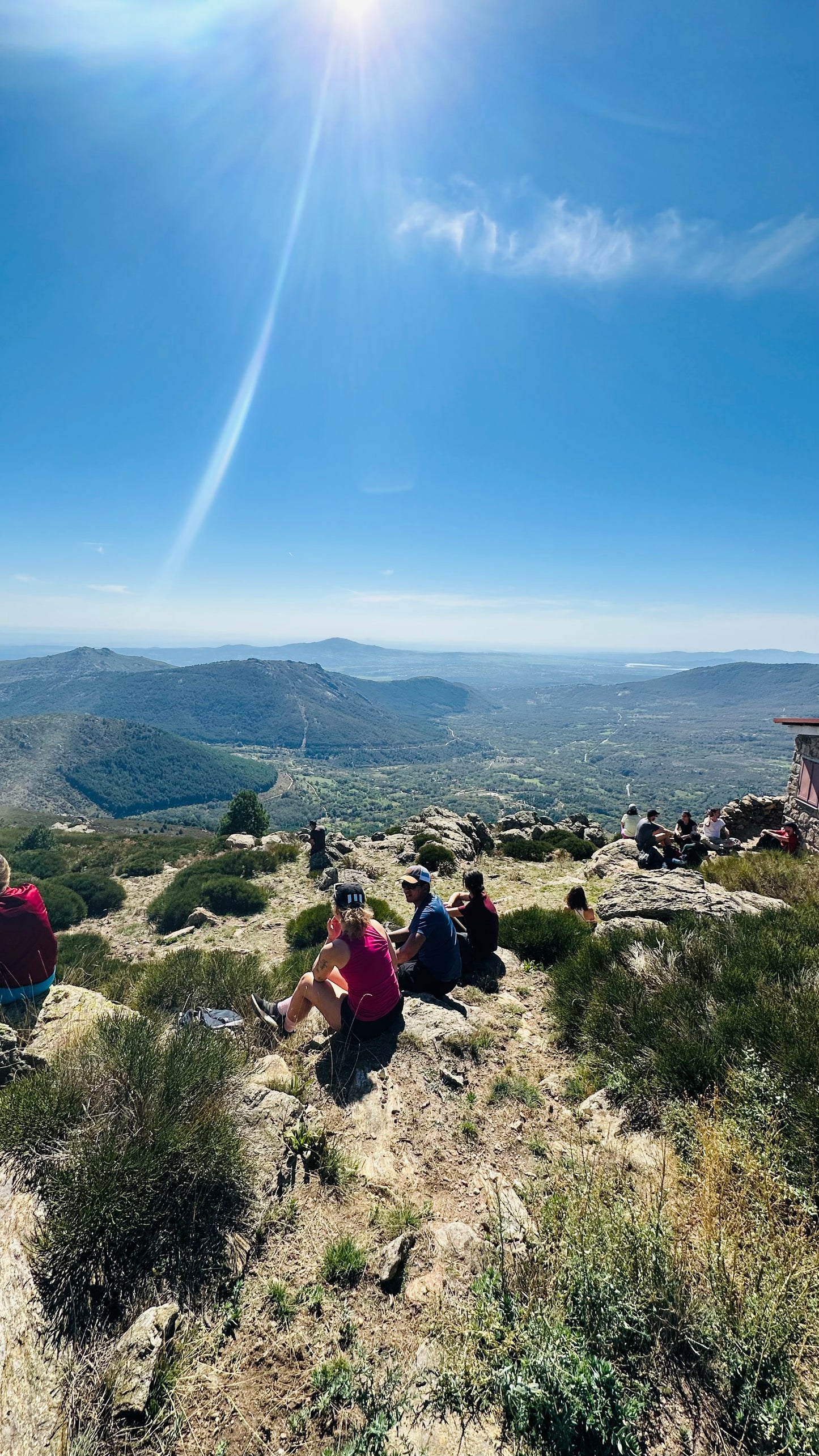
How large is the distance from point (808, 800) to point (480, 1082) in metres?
12.7

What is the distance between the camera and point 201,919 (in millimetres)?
14102

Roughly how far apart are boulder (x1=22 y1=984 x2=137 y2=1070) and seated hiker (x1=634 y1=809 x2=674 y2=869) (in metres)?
10.9

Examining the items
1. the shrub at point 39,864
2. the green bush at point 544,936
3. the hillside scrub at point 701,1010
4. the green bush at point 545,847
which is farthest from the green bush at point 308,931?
the shrub at point 39,864

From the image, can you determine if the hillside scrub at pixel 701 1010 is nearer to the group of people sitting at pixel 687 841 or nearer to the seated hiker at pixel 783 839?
the group of people sitting at pixel 687 841

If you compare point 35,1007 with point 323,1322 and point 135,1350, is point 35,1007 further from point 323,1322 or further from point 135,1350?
point 323,1322

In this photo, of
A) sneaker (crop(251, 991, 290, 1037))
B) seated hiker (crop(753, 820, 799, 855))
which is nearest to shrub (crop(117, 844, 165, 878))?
sneaker (crop(251, 991, 290, 1037))

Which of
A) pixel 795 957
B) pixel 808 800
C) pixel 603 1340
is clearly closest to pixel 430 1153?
pixel 603 1340

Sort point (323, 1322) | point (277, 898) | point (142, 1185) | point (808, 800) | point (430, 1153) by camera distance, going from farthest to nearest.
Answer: point (277, 898) < point (808, 800) < point (430, 1153) < point (142, 1185) < point (323, 1322)

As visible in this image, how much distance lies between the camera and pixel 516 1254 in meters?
3.12

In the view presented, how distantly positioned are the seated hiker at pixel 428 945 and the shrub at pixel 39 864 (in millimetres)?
20055

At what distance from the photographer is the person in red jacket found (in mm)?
5465

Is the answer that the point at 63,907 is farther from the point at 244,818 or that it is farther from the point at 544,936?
the point at 544,936

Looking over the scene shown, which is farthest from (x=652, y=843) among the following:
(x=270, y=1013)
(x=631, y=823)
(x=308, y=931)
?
(x=270, y=1013)

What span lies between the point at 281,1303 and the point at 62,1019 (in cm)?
380
